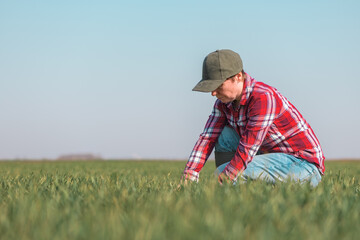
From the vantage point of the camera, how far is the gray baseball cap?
3.95m

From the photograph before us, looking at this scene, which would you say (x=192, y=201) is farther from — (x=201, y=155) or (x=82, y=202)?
(x=201, y=155)

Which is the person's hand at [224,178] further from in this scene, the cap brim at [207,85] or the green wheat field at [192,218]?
the cap brim at [207,85]

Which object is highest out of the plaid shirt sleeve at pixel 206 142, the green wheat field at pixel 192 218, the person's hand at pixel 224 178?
the plaid shirt sleeve at pixel 206 142

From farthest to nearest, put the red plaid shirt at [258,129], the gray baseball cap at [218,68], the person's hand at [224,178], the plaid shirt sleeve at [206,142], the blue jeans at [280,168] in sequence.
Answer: the plaid shirt sleeve at [206,142]
the blue jeans at [280,168]
the red plaid shirt at [258,129]
the gray baseball cap at [218,68]
the person's hand at [224,178]

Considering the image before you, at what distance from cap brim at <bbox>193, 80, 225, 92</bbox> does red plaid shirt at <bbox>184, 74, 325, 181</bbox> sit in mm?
384

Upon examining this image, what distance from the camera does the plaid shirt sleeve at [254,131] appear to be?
403cm

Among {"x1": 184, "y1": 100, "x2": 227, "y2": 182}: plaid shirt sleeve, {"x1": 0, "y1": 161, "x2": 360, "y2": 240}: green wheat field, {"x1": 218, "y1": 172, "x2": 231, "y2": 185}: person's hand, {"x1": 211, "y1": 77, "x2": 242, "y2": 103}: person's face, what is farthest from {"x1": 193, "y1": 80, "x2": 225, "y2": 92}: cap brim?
{"x1": 0, "y1": 161, "x2": 360, "y2": 240}: green wheat field

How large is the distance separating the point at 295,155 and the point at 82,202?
229 centimetres

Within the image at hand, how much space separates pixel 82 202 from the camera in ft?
10.8

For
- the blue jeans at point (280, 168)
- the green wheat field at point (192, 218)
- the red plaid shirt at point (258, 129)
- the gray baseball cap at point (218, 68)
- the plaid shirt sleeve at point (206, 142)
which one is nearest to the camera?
the green wheat field at point (192, 218)

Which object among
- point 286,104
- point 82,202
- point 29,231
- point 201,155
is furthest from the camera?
point 201,155

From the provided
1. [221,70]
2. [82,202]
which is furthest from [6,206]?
[221,70]

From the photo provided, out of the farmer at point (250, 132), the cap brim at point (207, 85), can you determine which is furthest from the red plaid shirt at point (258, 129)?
the cap brim at point (207, 85)

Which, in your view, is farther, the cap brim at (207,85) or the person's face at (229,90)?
the person's face at (229,90)
